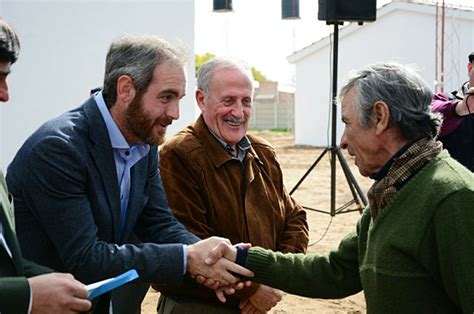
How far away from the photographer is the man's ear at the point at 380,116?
2125 millimetres

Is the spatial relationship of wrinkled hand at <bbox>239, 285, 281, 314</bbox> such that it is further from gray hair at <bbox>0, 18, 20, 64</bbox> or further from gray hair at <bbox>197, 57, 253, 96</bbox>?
gray hair at <bbox>0, 18, 20, 64</bbox>

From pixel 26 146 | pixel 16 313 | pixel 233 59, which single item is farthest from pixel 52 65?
pixel 16 313

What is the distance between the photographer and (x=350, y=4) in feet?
23.6

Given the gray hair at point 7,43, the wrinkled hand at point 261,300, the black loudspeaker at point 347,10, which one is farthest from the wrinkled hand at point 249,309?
the black loudspeaker at point 347,10

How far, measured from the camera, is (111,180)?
2.46 m

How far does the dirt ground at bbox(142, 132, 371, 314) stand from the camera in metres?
5.35

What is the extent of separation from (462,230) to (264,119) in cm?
3660

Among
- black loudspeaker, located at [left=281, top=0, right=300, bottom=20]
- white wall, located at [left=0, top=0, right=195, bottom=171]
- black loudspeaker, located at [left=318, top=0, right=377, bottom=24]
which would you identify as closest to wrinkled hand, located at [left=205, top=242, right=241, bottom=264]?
white wall, located at [left=0, top=0, right=195, bottom=171]

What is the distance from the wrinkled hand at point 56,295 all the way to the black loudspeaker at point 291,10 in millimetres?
Result: 17066

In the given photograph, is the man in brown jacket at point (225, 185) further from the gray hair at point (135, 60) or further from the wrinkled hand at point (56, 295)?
the wrinkled hand at point (56, 295)

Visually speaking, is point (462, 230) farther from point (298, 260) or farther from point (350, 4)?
point (350, 4)

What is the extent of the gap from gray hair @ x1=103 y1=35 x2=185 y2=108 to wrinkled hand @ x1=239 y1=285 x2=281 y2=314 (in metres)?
1.00

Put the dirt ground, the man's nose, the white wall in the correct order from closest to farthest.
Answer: the man's nose, the dirt ground, the white wall

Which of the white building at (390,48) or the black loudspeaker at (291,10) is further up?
the black loudspeaker at (291,10)
